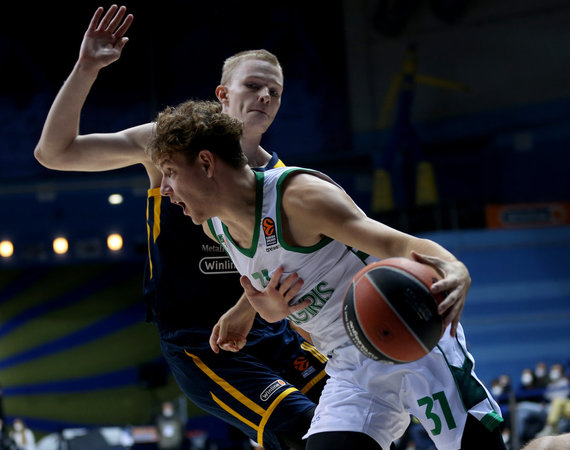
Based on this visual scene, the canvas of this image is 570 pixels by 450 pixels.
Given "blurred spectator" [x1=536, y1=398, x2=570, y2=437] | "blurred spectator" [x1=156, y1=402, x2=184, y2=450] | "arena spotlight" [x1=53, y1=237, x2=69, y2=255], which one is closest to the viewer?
"blurred spectator" [x1=536, y1=398, x2=570, y2=437]

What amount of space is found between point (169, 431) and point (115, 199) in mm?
5357

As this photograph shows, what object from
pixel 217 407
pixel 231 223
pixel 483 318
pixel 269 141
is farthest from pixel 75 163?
pixel 269 141

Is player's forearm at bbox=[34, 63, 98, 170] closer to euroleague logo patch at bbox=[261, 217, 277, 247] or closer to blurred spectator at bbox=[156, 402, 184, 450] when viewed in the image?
euroleague logo patch at bbox=[261, 217, 277, 247]

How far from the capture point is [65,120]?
3529mm

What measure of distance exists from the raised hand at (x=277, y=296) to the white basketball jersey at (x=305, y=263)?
0.16ft

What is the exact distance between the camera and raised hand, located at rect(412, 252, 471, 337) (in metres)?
2.23

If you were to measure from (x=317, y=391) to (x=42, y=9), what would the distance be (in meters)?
15.4

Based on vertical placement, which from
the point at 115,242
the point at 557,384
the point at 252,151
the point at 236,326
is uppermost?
the point at 252,151

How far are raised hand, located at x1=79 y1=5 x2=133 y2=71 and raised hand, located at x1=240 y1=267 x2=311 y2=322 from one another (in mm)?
1308

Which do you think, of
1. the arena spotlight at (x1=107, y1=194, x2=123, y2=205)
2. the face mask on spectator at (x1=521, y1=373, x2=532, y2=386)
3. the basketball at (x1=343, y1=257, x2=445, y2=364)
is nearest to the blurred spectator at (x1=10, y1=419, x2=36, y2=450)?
the arena spotlight at (x1=107, y1=194, x2=123, y2=205)

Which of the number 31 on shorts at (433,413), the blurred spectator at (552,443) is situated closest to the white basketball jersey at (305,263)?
the number 31 on shorts at (433,413)

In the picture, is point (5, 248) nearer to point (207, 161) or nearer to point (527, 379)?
point (527, 379)

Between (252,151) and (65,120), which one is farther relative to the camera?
(252,151)

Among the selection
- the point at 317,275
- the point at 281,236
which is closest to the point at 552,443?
the point at 317,275
